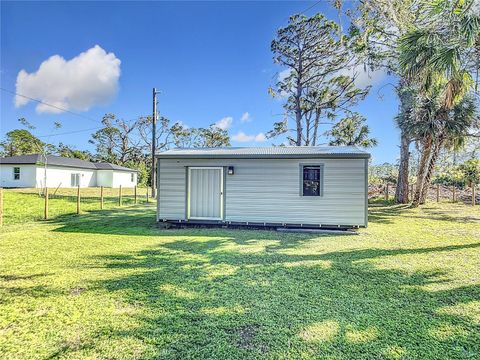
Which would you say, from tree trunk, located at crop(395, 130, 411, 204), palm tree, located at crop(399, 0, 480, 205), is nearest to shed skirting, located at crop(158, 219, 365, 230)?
palm tree, located at crop(399, 0, 480, 205)

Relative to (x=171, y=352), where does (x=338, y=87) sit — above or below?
above

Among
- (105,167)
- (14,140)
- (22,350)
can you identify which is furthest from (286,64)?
Answer: (14,140)

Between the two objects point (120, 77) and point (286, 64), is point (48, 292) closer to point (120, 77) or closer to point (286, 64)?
point (286, 64)

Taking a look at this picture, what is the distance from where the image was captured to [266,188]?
25.2ft

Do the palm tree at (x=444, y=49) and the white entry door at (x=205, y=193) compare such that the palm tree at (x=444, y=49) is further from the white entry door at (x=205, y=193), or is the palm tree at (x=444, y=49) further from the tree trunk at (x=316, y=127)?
the tree trunk at (x=316, y=127)

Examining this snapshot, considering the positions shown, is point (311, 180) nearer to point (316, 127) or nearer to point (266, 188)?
point (266, 188)

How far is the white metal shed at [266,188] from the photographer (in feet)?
23.8

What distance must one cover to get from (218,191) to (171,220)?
66.4 inches

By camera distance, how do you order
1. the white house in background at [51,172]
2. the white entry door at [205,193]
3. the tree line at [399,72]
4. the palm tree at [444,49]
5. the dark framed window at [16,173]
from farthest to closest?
the dark framed window at [16,173], the white house in background at [51,172], the white entry door at [205,193], the tree line at [399,72], the palm tree at [444,49]

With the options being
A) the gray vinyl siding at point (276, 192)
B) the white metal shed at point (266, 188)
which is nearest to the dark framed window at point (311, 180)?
the white metal shed at point (266, 188)

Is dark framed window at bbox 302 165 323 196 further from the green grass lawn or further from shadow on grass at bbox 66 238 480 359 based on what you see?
shadow on grass at bbox 66 238 480 359

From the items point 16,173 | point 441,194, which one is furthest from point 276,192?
point 16,173

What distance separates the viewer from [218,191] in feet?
26.2

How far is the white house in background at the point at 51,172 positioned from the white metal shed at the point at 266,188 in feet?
54.6
